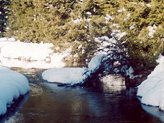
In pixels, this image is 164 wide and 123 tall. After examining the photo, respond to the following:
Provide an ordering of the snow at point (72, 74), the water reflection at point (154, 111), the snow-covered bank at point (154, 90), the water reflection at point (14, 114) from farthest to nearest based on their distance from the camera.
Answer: the snow at point (72, 74), the snow-covered bank at point (154, 90), the water reflection at point (154, 111), the water reflection at point (14, 114)

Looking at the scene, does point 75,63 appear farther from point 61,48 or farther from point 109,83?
point 109,83

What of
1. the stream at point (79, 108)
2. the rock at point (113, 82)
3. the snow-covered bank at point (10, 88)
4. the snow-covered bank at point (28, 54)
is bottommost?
the snow-covered bank at point (28, 54)

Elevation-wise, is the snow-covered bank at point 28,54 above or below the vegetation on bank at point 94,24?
below

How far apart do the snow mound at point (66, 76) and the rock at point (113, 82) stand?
4.32 ft

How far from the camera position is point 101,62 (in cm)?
2511

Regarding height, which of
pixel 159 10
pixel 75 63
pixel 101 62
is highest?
pixel 159 10

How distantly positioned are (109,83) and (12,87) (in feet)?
25.7

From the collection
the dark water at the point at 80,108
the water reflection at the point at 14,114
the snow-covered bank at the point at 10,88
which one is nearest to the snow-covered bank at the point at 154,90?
the dark water at the point at 80,108

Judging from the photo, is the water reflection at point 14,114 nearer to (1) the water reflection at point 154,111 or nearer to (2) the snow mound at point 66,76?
(1) the water reflection at point 154,111

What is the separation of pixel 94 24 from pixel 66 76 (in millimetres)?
6449

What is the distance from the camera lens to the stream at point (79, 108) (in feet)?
52.5

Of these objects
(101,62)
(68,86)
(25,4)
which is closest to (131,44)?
(101,62)

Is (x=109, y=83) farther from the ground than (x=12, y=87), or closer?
closer

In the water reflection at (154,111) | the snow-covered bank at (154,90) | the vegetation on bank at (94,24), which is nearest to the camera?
the water reflection at (154,111)
